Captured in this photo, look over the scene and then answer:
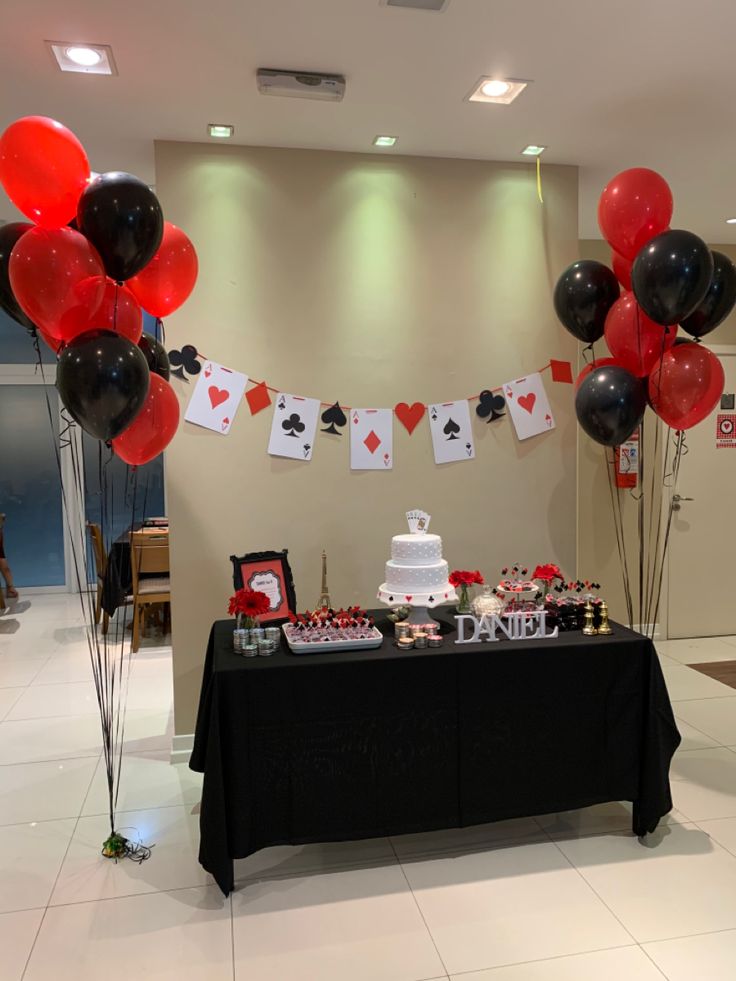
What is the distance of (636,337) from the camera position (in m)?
2.81

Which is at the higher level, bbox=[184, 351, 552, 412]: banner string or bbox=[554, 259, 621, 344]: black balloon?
bbox=[554, 259, 621, 344]: black balloon

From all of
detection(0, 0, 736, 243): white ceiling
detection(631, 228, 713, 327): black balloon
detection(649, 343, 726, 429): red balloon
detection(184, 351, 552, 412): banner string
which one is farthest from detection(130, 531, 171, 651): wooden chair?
detection(631, 228, 713, 327): black balloon

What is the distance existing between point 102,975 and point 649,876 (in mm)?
1757

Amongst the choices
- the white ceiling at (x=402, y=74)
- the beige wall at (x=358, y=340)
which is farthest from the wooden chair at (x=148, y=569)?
the white ceiling at (x=402, y=74)

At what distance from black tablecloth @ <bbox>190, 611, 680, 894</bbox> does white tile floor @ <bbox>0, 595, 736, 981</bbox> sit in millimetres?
161

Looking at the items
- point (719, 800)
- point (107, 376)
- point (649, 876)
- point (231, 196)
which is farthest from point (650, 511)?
point (107, 376)

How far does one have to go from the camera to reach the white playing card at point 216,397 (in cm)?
334

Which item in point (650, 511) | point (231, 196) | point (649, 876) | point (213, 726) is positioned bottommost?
point (649, 876)

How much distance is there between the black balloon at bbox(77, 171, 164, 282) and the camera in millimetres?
2023

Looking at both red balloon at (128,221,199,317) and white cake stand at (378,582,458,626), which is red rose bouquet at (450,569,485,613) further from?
red balloon at (128,221,199,317)

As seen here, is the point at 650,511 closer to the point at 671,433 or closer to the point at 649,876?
the point at 671,433

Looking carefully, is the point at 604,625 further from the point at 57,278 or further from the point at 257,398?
the point at 57,278

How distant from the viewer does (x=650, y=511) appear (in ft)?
16.7

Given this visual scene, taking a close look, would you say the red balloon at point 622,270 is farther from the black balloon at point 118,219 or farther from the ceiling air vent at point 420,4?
the black balloon at point 118,219
